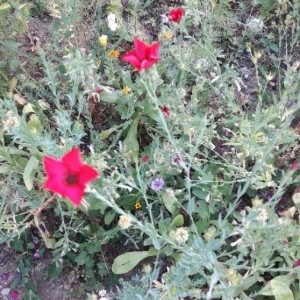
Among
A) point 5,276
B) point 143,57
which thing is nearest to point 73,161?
point 143,57

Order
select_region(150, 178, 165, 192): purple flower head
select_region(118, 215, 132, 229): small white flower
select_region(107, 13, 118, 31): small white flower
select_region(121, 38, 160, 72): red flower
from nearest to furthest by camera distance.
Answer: select_region(121, 38, 160, 72): red flower → select_region(118, 215, 132, 229): small white flower → select_region(150, 178, 165, 192): purple flower head → select_region(107, 13, 118, 31): small white flower

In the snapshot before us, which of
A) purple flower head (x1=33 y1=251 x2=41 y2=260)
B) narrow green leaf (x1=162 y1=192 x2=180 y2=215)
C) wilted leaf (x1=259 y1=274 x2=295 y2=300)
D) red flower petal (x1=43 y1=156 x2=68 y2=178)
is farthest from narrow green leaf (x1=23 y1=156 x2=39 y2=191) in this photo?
wilted leaf (x1=259 y1=274 x2=295 y2=300)

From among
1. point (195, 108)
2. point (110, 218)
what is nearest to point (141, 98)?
Result: point (195, 108)

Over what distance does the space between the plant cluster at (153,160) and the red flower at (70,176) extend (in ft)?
1.03

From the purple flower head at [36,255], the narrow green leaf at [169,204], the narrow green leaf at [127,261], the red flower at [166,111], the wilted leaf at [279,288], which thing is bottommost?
the purple flower head at [36,255]

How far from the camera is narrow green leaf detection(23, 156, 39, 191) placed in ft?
5.77

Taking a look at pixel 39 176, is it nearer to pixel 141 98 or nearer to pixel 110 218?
pixel 110 218

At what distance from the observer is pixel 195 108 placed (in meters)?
2.04

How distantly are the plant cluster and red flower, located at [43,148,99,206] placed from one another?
12.3 inches

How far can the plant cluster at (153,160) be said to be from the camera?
1604 millimetres

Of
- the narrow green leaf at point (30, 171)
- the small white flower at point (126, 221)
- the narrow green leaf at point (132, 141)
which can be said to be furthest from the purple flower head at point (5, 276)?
the small white flower at point (126, 221)

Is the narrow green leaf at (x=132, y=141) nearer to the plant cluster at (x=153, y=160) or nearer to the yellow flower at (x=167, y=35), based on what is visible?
the plant cluster at (x=153, y=160)

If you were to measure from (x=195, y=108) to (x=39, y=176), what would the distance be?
64 centimetres

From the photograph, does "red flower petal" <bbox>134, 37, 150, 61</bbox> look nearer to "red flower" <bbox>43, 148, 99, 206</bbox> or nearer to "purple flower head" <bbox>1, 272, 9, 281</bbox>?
"red flower" <bbox>43, 148, 99, 206</bbox>
